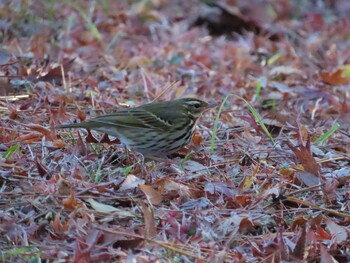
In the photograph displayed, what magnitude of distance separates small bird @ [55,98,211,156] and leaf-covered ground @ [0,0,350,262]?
116 mm

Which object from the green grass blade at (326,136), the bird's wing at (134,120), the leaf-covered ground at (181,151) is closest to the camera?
the leaf-covered ground at (181,151)

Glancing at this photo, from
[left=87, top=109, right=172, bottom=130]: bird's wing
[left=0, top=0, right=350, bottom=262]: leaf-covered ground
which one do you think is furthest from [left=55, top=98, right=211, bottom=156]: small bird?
[left=0, top=0, right=350, bottom=262]: leaf-covered ground

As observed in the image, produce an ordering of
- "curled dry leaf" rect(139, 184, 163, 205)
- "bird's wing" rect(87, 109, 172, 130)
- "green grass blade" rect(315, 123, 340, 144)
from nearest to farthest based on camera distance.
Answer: "curled dry leaf" rect(139, 184, 163, 205) → "bird's wing" rect(87, 109, 172, 130) → "green grass blade" rect(315, 123, 340, 144)

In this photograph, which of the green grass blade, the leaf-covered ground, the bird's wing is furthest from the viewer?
the green grass blade

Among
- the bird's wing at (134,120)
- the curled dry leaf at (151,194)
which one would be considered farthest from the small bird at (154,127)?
the curled dry leaf at (151,194)

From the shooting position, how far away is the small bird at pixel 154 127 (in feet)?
17.5

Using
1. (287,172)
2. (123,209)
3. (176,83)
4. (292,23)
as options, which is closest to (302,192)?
(287,172)

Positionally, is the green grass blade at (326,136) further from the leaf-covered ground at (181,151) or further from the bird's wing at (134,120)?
the bird's wing at (134,120)

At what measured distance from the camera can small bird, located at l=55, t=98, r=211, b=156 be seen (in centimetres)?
534

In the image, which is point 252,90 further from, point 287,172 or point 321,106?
→ point 287,172

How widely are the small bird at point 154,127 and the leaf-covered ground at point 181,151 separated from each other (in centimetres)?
12

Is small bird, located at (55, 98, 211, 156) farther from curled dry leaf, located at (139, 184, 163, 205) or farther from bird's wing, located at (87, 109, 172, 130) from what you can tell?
curled dry leaf, located at (139, 184, 163, 205)

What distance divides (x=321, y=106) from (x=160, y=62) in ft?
5.38

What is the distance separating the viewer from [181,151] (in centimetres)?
563
